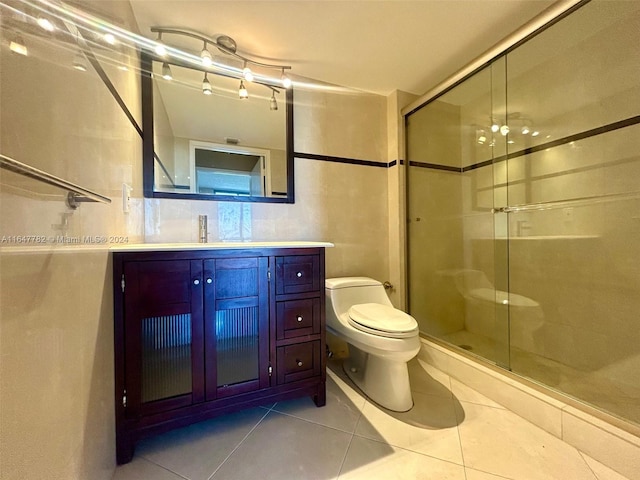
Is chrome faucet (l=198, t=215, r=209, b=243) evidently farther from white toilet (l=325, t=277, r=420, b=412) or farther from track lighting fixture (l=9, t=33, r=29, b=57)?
track lighting fixture (l=9, t=33, r=29, b=57)

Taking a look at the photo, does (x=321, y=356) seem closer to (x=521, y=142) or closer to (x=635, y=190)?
(x=635, y=190)

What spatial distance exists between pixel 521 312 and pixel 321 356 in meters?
1.42

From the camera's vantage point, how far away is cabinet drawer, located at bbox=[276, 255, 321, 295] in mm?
1262

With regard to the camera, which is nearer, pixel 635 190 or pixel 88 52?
pixel 88 52

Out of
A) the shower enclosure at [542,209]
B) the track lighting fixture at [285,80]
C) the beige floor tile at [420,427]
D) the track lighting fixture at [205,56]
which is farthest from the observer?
the track lighting fixture at [285,80]

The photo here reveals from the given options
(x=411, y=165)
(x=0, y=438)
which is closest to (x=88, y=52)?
(x=0, y=438)

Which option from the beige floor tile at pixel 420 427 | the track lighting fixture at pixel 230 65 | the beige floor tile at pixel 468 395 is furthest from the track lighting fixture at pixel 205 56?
the beige floor tile at pixel 468 395

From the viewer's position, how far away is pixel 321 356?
135 cm

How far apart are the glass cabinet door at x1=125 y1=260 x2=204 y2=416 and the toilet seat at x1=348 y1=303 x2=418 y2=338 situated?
782mm

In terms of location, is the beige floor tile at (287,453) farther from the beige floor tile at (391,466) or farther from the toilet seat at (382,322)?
the toilet seat at (382,322)

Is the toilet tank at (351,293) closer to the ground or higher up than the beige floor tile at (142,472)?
higher up

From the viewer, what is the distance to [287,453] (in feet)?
3.47

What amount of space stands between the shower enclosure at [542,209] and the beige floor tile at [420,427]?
0.53 meters

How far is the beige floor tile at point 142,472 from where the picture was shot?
3.13ft
